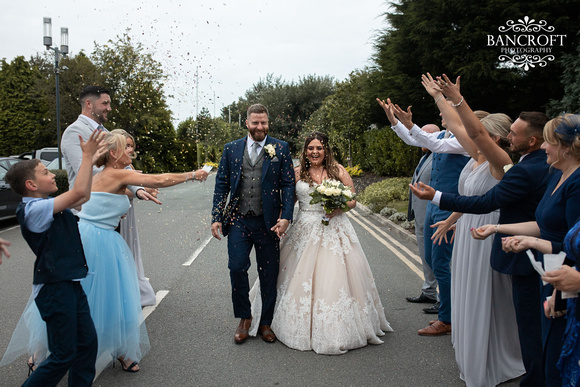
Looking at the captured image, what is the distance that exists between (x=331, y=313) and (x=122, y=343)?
1.97 metres

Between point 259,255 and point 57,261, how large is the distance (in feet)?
7.18

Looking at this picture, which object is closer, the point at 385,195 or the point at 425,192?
the point at 425,192

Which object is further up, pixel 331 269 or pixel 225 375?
pixel 331 269

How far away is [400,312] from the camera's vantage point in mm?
5719

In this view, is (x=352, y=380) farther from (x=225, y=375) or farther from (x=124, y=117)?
(x=124, y=117)

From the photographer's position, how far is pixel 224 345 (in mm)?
4742

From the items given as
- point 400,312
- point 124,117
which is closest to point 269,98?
point 124,117

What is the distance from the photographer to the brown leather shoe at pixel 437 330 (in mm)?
4965

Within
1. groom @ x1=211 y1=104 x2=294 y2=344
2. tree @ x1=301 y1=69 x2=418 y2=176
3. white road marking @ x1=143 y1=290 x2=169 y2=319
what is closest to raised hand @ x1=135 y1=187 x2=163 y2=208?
groom @ x1=211 y1=104 x2=294 y2=344

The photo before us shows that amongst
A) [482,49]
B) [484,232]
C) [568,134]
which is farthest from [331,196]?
[482,49]

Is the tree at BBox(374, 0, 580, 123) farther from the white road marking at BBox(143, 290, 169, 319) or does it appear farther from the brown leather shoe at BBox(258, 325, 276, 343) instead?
the brown leather shoe at BBox(258, 325, 276, 343)

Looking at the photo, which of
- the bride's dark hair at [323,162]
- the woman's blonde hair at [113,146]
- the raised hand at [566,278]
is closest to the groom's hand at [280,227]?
the bride's dark hair at [323,162]

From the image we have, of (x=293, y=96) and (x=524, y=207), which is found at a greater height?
(x=293, y=96)

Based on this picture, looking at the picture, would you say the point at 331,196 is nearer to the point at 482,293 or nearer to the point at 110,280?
the point at 482,293
